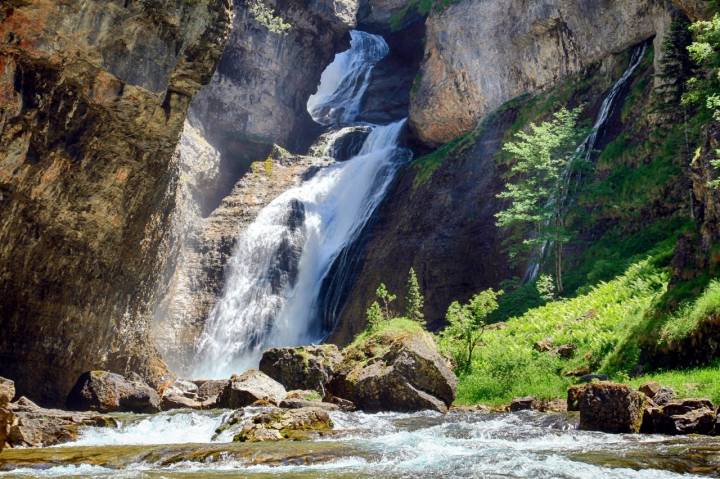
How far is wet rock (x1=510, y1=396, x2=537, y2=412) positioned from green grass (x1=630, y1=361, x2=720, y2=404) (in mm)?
2423

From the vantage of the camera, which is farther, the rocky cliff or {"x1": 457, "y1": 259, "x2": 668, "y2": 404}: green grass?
the rocky cliff

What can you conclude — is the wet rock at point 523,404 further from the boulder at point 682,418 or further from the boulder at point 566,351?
the boulder at point 682,418

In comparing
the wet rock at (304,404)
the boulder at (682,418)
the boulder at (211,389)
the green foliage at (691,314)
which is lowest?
the boulder at (211,389)

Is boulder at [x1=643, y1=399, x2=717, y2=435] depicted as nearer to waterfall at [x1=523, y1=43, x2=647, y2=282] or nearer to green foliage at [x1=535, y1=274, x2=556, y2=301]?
green foliage at [x1=535, y1=274, x2=556, y2=301]

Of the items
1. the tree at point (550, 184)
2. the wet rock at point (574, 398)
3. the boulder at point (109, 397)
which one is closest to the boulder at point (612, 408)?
the wet rock at point (574, 398)

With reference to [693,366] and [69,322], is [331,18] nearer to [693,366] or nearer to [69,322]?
[69,322]

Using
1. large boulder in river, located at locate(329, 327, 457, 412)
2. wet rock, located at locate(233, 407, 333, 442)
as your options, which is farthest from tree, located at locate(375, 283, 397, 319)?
wet rock, located at locate(233, 407, 333, 442)

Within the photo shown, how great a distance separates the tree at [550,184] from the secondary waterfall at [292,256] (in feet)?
39.3

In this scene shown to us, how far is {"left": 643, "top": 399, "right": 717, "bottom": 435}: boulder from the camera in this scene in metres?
9.63

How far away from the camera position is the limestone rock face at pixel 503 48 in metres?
31.3

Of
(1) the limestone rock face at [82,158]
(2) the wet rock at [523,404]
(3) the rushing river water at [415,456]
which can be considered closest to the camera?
(3) the rushing river water at [415,456]

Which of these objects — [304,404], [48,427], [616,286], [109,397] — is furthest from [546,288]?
[48,427]

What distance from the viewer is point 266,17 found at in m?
46.8

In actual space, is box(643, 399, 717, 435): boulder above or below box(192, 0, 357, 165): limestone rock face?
below
